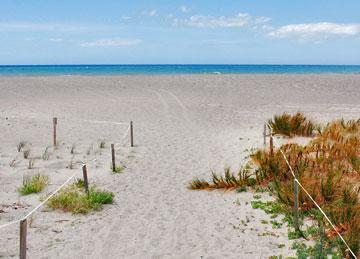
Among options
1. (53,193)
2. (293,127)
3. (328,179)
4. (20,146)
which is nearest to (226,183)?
(328,179)

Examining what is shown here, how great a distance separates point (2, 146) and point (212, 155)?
5205mm

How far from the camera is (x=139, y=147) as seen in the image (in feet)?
39.9

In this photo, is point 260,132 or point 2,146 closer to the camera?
point 2,146

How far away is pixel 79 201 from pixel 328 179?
362 centimetres

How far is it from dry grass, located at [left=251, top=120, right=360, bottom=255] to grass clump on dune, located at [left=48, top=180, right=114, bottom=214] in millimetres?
2615

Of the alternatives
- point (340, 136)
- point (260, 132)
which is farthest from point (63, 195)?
point (260, 132)

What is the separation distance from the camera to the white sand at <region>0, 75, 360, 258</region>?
576 centimetres

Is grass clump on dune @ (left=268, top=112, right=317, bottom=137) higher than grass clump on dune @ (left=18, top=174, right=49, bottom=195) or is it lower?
higher

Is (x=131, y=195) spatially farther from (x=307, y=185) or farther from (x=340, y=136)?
(x=340, y=136)

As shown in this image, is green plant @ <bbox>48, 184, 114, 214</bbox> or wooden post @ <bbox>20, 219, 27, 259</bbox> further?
green plant @ <bbox>48, 184, 114, 214</bbox>

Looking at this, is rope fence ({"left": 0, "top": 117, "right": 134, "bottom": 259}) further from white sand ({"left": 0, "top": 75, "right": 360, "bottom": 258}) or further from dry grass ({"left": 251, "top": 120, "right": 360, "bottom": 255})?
dry grass ({"left": 251, "top": 120, "right": 360, "bottom": 255})

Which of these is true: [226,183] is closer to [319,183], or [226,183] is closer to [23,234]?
[319,183]

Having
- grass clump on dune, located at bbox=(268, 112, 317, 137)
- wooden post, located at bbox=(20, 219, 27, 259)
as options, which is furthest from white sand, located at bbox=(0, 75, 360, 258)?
wooden post, located at bbox=(20, 219, 27, 259)

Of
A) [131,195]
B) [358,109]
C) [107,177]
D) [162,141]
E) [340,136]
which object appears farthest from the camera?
[358,109]
